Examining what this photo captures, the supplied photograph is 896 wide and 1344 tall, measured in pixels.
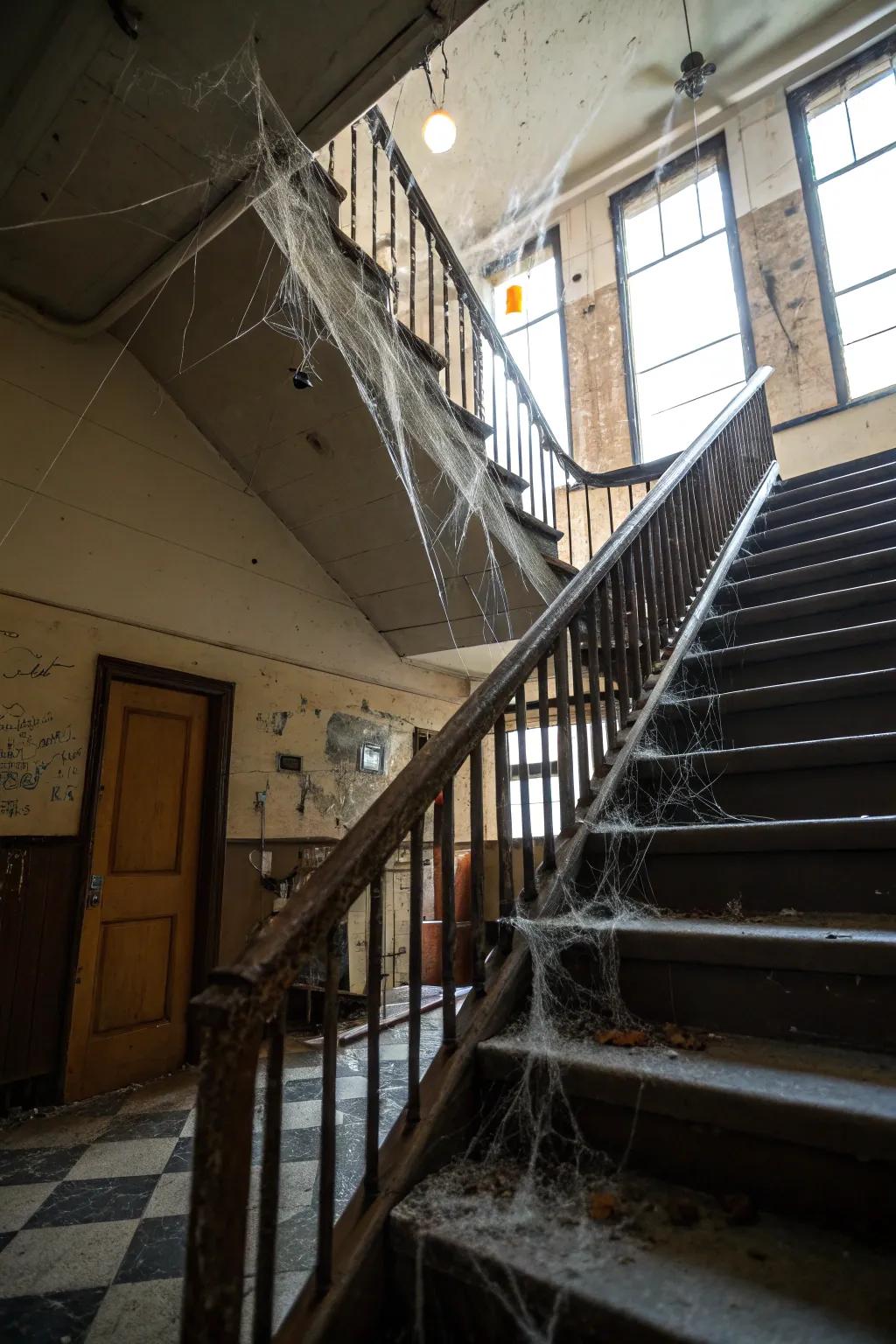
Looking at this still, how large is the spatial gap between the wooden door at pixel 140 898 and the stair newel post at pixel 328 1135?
8.03 ft

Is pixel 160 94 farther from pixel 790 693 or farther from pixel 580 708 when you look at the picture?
pixel 790 693

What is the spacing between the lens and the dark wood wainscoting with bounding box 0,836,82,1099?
2.76 m

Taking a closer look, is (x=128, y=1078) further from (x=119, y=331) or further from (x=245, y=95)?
(x=245, y=95)

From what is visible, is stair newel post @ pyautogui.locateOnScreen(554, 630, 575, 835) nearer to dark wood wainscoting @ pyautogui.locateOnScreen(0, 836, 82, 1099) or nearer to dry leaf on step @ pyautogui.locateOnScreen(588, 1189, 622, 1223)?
dry leaf on step @ pyautogui.locateOnScreen(588, 1189, 622, 1223)

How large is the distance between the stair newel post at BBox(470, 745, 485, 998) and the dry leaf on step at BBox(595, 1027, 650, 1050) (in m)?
0.26

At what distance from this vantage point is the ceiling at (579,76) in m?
5.72

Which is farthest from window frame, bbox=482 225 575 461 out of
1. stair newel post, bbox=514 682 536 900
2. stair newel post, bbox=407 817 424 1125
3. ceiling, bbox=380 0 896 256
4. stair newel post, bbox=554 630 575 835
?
stair newel post, bbox=407 817 424 1125

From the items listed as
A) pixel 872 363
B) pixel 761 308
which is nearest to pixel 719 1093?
pixel 872 363

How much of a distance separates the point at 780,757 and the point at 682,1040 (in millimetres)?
858

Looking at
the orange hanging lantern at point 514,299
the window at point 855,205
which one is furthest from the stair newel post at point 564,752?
the window at point 855,205

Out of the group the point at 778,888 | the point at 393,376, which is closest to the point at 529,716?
the point at 393,376

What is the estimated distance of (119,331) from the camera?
3445 millimetres

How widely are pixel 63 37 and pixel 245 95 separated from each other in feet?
1.64

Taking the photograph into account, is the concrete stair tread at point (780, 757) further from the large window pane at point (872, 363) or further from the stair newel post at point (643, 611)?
the large window pane at point (872, 363)
